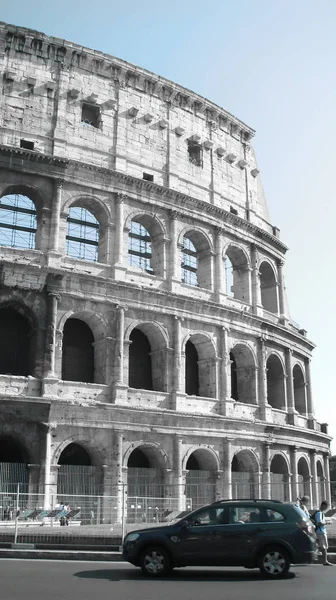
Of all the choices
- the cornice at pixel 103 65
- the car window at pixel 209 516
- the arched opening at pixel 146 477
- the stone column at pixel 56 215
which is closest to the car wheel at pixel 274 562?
the car window at pixel 209 516

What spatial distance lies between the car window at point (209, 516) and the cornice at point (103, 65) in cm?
2017

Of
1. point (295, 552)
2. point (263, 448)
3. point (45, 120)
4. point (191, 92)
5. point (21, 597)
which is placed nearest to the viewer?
point (21, 597)

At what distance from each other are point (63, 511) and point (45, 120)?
14544 mm

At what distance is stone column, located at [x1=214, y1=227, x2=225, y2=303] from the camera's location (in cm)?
2667

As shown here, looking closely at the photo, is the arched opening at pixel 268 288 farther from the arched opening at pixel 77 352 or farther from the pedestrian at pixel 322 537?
the pedestrian at pixel 322 537

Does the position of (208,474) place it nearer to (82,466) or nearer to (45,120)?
(82,466)

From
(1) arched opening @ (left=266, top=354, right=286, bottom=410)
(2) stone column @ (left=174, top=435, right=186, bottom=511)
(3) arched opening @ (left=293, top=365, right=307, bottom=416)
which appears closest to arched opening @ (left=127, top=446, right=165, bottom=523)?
(2) stone column @ (left=174, top=435, right=186, bottom=511)

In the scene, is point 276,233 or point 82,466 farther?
point 276,233

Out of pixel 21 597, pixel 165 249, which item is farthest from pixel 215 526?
pixel 165 249

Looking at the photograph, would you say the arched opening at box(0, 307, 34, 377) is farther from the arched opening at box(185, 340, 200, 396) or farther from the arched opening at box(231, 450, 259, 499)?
the arched opening at box(231, 450, 259, 499)

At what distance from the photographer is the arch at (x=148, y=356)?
2422 centimetres

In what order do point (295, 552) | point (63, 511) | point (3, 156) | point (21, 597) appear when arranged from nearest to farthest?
point (21, 597)
point (295, 552)
point (63, 511)
point (3, 156)

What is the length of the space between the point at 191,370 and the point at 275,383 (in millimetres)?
5078

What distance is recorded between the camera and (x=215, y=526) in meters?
10.3
